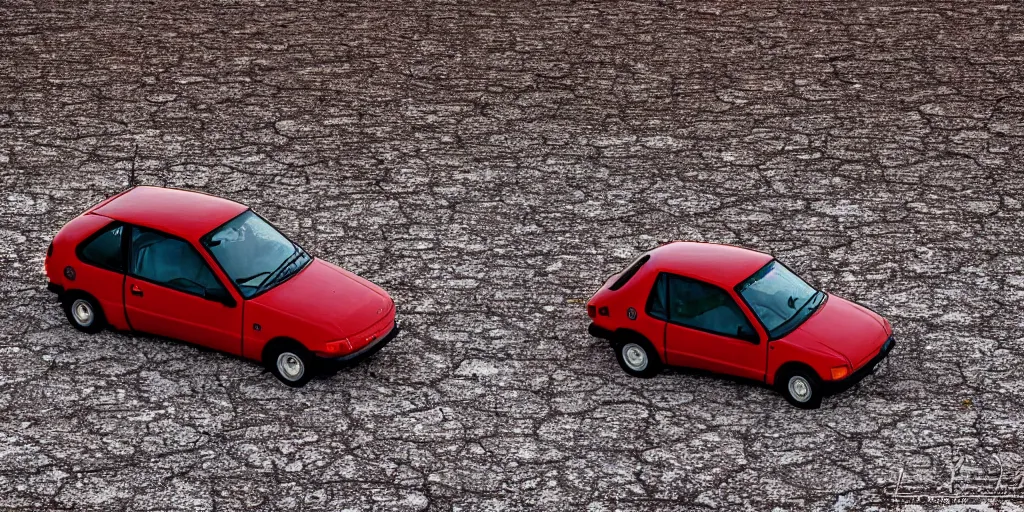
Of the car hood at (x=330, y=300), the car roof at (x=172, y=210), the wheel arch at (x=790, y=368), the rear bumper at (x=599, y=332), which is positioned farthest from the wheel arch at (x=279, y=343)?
the wheel arch at (x=790, y=368)

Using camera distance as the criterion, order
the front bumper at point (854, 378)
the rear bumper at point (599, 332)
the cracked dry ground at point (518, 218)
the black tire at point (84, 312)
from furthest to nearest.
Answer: the black tire at point (84, 312) → the rear bumper at point (599, 332) → the front bumper at point (854, 378) → the cracked dry ground at point (518, 218)

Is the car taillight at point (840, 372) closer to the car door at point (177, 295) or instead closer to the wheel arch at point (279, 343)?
the wheel arch at point (279, 343)

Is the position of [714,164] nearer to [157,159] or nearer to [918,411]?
[918,411]

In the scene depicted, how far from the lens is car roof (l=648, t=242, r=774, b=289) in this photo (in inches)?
372

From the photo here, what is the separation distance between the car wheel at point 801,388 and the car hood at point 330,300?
11.0 ft

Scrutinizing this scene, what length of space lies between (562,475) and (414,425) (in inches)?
51.7

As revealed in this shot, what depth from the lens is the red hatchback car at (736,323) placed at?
9086 millimetres

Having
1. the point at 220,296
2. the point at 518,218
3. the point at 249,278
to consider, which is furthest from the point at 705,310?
the point at 220,296

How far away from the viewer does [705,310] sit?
371 inches

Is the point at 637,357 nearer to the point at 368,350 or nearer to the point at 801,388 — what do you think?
the point at 801,388

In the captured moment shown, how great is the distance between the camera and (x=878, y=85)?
1554cm

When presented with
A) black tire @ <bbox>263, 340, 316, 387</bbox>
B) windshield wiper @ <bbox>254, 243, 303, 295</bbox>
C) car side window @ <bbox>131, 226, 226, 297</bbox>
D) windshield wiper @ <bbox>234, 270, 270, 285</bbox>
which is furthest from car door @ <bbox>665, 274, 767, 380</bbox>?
car side window @ <bbox>131, 226, 226, 297</bbox>

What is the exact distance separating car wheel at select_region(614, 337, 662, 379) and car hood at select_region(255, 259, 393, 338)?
203 cm

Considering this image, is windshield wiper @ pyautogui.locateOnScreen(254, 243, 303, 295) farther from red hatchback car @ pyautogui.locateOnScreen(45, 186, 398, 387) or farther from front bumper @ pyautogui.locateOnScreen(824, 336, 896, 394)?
front bumper @ pyautogui.locateOnScreen(824, 336, 896, 394)
